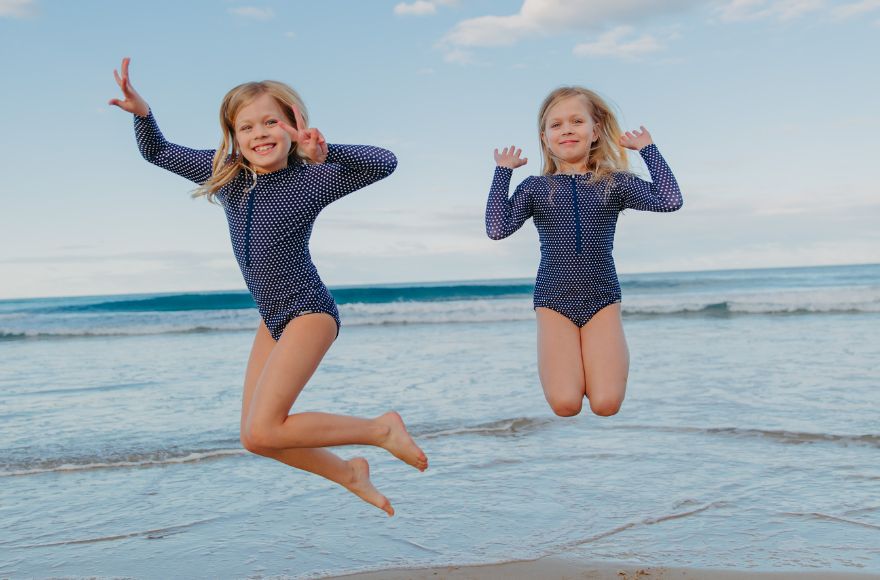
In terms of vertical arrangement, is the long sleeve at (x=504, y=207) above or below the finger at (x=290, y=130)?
below

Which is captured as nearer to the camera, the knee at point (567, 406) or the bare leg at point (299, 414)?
the bare leg at point (299, 414)

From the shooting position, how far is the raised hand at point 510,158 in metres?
5.16

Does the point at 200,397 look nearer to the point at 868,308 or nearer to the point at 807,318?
the point at 807,318

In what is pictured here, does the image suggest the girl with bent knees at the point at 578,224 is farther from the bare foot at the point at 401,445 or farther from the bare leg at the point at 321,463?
the bare leg at the point at 321,463

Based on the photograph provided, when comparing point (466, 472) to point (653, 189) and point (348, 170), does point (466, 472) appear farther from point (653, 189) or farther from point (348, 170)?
point (348, 170)

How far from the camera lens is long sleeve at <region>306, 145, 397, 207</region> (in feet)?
14.3

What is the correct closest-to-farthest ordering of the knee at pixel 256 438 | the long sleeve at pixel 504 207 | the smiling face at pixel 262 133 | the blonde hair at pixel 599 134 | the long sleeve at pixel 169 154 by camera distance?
the knee at pixel 256 438, the smiling face at pixel 262 133, the long sleeve at pixel 169 154, the long sleeve at pixel 504 207, the blonde hair at pixel 599 134

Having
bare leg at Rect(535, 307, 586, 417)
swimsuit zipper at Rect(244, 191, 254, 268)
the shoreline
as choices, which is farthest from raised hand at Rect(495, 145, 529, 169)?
the shoreline

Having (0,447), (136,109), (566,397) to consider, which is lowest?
(0,447)

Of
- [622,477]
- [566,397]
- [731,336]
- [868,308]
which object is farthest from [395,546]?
[868,308]

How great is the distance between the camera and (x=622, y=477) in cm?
622

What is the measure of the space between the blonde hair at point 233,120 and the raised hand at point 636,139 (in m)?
1.95

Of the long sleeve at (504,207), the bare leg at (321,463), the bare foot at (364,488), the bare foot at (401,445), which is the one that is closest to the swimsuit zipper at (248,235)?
the bare leg at (321,463)

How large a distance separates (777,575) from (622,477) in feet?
6.27
